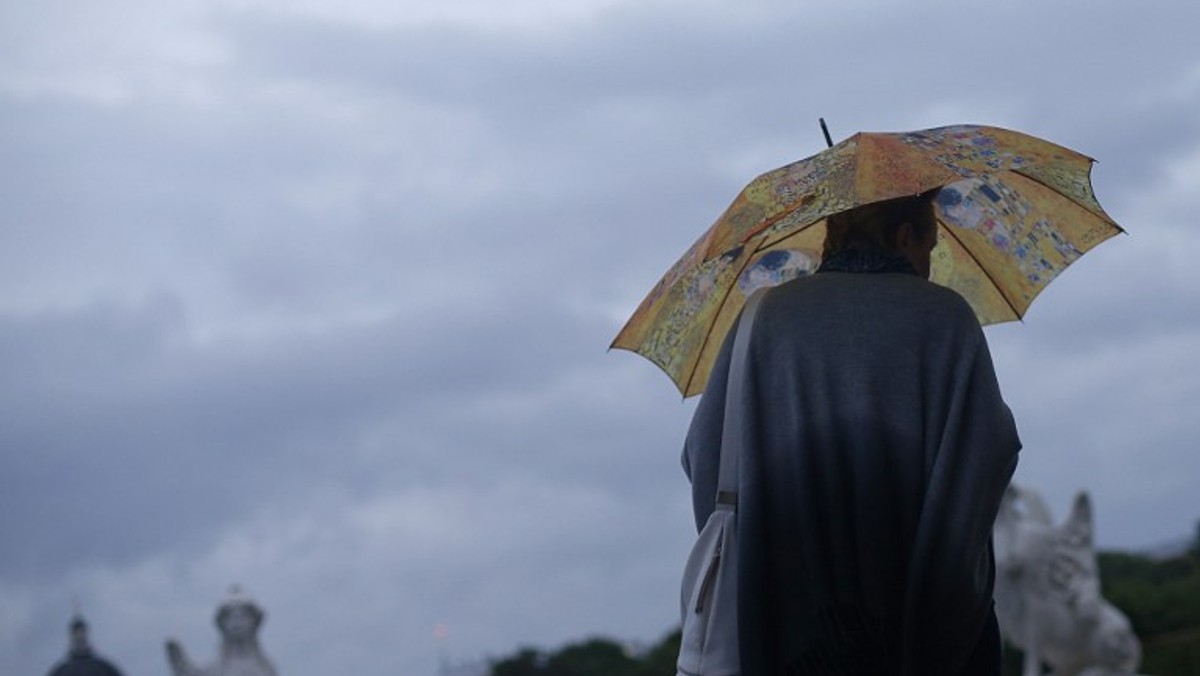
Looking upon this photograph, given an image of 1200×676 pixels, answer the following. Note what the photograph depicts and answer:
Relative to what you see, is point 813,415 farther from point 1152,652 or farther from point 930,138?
point 1152,652

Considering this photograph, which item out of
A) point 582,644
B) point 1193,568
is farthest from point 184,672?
point 582,644

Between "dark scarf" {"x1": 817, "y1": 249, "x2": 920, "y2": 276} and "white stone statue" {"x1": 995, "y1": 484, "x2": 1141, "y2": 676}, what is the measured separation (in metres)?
10.1

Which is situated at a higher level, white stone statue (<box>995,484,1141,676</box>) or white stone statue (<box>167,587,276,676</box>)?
white stone statue (<box>167,587,276,676</box>)

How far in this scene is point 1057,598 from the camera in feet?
45.8

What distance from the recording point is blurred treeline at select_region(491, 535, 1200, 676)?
1812cm

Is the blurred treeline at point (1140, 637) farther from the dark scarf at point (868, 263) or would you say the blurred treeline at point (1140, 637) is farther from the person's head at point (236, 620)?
the dark scarf at point (868, 263)

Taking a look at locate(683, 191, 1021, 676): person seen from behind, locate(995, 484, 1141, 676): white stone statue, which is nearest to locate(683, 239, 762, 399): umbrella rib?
locate(683, 191, 1021, 676): person seen from behind

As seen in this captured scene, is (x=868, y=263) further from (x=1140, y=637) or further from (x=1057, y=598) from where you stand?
(x=1140, y=637)

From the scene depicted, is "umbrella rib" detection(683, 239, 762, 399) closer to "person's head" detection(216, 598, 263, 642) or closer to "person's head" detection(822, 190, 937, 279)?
"person's head" detection(822, 190, 937, 279)

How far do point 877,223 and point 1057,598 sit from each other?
1044 centimetres

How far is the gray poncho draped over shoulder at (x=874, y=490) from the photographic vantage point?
365cm

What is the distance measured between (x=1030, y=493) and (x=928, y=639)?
10931 mm

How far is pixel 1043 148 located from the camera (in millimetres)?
4254

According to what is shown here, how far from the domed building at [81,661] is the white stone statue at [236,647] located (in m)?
0.94
